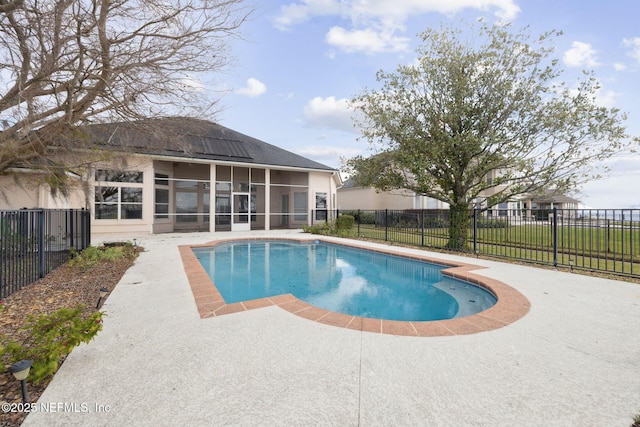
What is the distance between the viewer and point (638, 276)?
5.89m

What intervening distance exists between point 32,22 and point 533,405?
7.95m

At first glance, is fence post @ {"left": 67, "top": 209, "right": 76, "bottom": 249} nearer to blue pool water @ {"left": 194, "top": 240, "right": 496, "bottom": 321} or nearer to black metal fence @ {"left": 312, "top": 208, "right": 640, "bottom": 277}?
blue pool water @ {"left": 194, "top": 240, "right": 496, "bottom": 321}

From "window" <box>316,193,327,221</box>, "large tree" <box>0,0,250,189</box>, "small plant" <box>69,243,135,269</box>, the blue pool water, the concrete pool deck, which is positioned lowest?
the blue pool water

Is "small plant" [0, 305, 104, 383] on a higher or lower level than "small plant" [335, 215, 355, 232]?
lower

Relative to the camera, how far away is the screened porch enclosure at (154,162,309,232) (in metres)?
16.0

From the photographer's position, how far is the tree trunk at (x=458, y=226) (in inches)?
393

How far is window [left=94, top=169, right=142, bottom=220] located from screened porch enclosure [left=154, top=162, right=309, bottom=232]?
4.64 feet

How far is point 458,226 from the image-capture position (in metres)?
10.1

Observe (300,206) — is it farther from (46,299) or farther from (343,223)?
(46,299)

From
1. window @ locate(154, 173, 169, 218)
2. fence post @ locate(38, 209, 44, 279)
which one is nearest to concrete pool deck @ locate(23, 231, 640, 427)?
fence post @ locate(38, 209, 44, 279)

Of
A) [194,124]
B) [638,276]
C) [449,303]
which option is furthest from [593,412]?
[194,124]

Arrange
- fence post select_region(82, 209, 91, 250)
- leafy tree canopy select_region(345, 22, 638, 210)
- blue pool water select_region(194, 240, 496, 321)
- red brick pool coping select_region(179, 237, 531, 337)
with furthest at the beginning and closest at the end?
leafy tree canopy select_region(345, 22, 638, 210)
fence post select_region(82, 209, 91, 250)
blue pool water select_region(194, 240, 496, 321)
red brick pool coping select_region(179, 237, 531, 337)

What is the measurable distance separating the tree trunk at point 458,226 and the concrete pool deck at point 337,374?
243 inches

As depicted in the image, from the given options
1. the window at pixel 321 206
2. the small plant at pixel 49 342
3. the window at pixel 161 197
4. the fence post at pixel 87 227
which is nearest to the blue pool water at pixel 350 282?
the small plant at pixel 49 342
